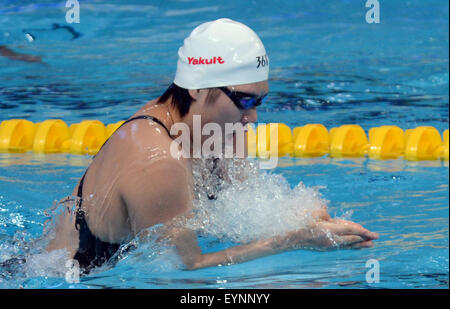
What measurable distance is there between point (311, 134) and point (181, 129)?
3215 mm

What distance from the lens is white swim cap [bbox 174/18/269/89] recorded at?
7.74 ft

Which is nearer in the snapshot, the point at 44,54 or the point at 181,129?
the point at 181,129

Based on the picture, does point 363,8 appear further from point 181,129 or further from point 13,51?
point 181,129

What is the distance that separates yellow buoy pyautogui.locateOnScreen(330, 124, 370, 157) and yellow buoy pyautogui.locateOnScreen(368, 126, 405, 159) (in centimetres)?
7

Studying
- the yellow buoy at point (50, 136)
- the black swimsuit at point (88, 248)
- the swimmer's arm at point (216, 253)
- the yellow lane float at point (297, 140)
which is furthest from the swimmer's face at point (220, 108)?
the yellow buoy at point (50, 136)

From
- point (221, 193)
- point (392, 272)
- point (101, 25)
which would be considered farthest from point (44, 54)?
point (392, 272)

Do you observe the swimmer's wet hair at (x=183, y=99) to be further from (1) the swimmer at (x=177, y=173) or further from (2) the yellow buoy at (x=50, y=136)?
(2) the yellow buoy at (x=50, y=136)

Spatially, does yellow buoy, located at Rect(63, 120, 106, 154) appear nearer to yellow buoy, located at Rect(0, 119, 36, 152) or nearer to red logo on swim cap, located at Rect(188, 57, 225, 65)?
yellow buoy, located at Rect(0, 119, 36, 152)

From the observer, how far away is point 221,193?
2836 millimetres

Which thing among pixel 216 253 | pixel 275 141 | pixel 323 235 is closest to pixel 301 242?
pixel 323 235

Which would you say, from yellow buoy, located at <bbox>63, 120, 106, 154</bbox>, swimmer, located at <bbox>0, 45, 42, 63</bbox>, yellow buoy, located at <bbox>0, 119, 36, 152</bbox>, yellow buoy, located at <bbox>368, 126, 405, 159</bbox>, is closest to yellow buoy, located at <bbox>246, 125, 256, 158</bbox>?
yellow buoy, located at <bbox>368, 126, 405, 159</bbox>

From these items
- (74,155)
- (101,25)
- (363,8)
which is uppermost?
(363,8)

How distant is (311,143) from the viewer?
5402mm
